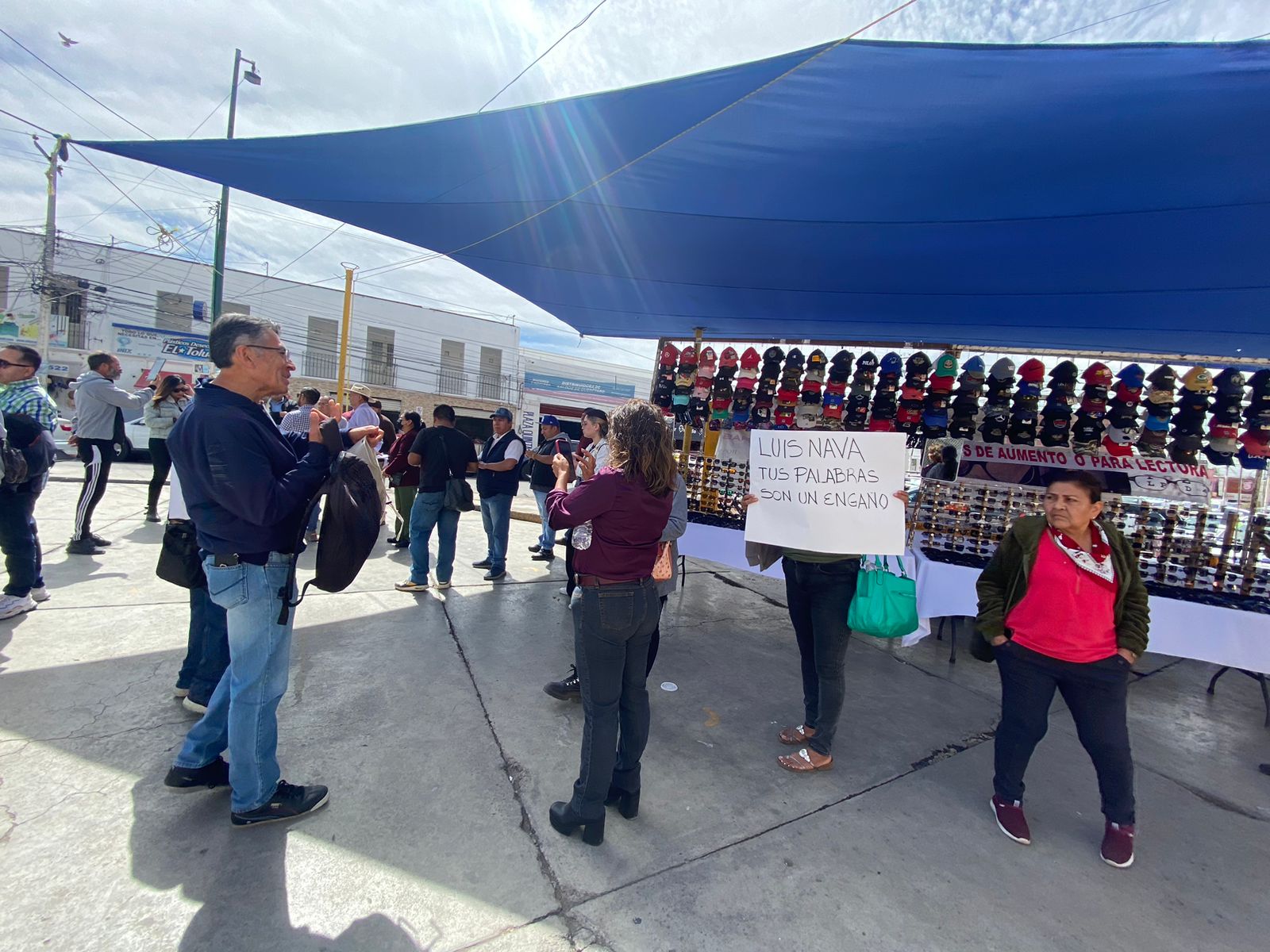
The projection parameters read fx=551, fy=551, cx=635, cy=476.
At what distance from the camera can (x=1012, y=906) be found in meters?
2.05

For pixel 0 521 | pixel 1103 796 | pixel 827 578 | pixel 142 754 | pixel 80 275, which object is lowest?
pixel 142 754

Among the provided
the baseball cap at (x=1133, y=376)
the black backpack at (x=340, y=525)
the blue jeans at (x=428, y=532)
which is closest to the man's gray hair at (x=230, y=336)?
the black backpack at (x=340, y=525)

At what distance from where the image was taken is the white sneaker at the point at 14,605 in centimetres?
352

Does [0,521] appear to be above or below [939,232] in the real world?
below

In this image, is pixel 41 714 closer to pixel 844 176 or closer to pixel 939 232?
pixel 844 176

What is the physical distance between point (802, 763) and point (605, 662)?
1.39 metres

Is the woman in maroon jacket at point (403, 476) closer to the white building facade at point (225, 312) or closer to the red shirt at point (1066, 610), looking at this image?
the red shirt at point (1066, 610)

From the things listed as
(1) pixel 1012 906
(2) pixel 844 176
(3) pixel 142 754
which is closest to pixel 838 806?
(1) pixel 1012 906

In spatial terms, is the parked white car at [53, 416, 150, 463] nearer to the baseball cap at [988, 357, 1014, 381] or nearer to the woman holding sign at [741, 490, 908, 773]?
the woman holding sign at [741, 490, 908, 773]

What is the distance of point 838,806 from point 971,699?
1.92 metres

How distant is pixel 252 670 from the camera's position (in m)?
1.99

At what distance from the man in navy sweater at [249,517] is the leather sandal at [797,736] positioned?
2.27 meters

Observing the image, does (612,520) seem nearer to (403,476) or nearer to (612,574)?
(612,574)

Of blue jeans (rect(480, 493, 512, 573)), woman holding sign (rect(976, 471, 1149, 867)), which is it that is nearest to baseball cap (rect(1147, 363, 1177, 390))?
woman holding sign (rect(976, 471, 1149, 867))
